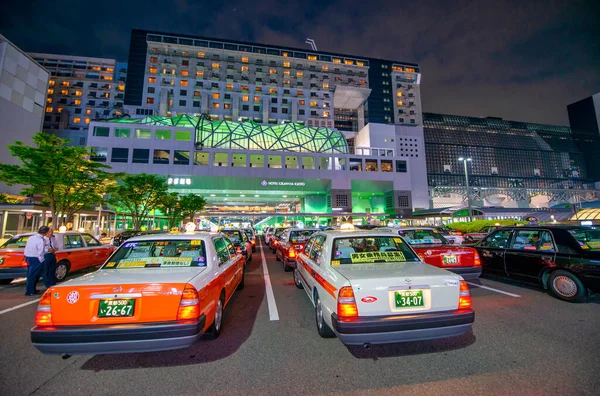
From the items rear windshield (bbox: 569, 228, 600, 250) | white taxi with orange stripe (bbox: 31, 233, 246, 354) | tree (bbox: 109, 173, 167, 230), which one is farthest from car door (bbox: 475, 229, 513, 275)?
tree (bbox: 109, 173, 167, 230)

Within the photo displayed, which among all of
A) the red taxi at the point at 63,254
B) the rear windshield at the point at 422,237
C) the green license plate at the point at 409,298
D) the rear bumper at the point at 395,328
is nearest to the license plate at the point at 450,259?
the rear windshield at the point at 422,237

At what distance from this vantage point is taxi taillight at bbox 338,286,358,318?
2969mm

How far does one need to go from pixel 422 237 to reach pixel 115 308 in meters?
6.72

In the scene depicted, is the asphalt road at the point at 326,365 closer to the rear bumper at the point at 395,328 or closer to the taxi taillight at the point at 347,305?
the rear bumper at the point at 395,328

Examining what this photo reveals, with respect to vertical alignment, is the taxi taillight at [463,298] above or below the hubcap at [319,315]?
above

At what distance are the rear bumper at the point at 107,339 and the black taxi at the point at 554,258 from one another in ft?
23.3

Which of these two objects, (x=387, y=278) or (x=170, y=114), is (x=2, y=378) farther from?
(x=170, y=114)

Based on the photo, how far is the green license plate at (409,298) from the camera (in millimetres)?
3025

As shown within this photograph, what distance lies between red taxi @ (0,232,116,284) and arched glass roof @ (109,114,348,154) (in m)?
48.0

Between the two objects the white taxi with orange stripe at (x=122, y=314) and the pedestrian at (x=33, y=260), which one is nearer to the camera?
the white taxi with orange stripe at (x=122, y=314)

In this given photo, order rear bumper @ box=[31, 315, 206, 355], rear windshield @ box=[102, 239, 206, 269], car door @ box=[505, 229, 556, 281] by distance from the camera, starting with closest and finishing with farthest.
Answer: rear bumper @ box=[31, 315, 206, 355], rear windshield @ box=[102, 239, 206, 269], car door @ box=[505, 229, 556, 281]

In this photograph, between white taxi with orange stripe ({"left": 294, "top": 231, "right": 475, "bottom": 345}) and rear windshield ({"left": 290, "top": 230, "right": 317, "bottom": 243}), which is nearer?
white taxi with orange stripe ({"left": 294, "top": 231, "right": 475, "bottom": 345})

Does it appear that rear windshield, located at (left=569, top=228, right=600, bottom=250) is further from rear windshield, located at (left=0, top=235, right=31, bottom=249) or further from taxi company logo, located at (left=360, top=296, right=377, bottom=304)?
rear windshield, located at (left=0, top=235, right=31, bottom=249)

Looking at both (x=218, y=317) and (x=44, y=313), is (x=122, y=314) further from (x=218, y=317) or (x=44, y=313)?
(x=218, y=317)
